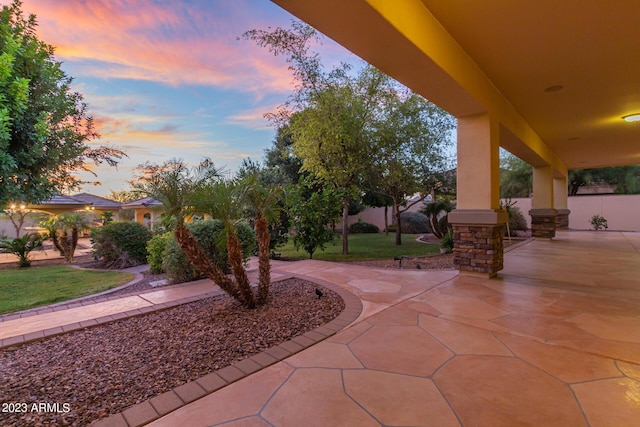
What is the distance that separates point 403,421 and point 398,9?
2.99 metres

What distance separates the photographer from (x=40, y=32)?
17.2 feet

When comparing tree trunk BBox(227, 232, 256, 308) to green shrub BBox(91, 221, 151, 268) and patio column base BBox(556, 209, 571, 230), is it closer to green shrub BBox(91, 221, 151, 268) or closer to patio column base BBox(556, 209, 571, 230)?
green shrub BBox(91, 221, 151, 268)

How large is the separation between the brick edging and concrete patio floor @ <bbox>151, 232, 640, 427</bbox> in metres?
0.06

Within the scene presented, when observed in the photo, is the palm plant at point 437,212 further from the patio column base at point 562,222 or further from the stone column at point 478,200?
the patio column base at point 562,222

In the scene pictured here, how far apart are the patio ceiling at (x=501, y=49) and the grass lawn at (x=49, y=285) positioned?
548 centimetres

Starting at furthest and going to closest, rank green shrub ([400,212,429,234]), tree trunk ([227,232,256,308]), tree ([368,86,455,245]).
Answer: green shrub ([400,212,429,234]), tree ([368,86,455,245]), tree trunk ([227,232,256,308])

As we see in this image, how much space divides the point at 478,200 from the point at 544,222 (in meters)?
7.47

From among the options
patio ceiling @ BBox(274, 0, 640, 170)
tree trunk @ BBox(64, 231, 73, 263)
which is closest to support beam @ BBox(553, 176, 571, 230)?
patio ceiling @ BBox(274, 0, 640, 170)

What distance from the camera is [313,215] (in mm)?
7172

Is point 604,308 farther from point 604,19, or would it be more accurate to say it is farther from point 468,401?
point 604,19

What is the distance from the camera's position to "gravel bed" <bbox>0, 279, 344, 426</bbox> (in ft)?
6.01

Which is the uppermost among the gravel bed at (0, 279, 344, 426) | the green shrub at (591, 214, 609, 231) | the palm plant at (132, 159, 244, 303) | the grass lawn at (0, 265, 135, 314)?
the palm plant at (132, 159, 244, 303)

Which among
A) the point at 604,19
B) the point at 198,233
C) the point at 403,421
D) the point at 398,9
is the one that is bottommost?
the point at 403,421

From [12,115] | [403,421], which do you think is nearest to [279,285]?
[403,421]
